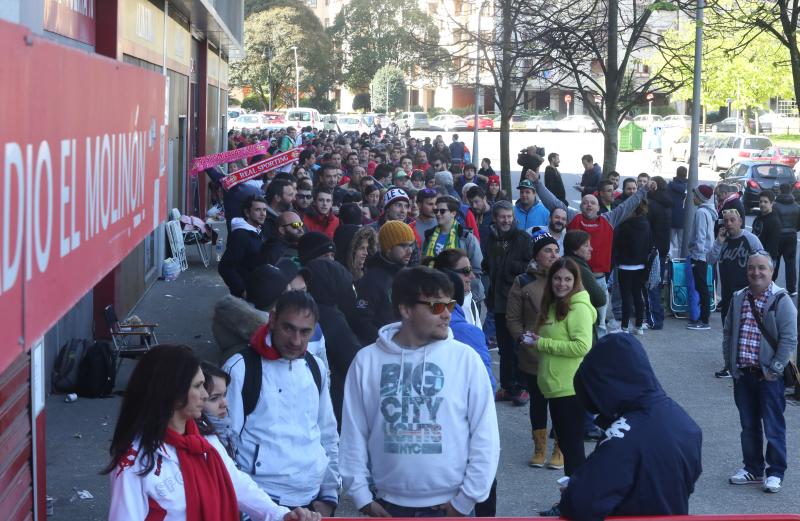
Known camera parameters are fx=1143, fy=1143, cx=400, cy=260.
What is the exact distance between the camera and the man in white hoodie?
4.47 m

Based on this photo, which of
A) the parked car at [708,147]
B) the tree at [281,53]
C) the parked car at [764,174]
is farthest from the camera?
the tree at [281,53]

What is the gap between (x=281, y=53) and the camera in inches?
3187

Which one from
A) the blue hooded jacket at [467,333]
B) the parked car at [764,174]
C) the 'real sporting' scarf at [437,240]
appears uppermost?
the parked car at [764,174]

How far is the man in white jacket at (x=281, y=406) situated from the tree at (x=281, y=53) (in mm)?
72616

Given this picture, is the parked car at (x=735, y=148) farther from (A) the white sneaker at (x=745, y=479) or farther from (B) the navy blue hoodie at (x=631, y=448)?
(B) the navy blue hoodie at (x=631, y=448)

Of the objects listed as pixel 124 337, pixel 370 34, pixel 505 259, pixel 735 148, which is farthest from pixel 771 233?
pixel 370 34

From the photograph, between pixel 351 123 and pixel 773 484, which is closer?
pixel 773 484

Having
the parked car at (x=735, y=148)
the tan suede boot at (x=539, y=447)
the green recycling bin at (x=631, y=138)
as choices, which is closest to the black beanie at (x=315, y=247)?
the tan suede boot at (x=539, y=447)

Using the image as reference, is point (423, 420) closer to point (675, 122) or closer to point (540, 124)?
point (675, 122)

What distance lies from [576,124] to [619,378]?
271 feet

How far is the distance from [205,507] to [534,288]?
204 inches

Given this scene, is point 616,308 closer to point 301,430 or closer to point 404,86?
point 301,430

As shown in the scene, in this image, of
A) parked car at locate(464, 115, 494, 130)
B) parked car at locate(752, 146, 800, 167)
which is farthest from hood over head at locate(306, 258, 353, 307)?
parked car at locate(464, 115, 494, 130)

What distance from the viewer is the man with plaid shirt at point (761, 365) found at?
26.8ft
